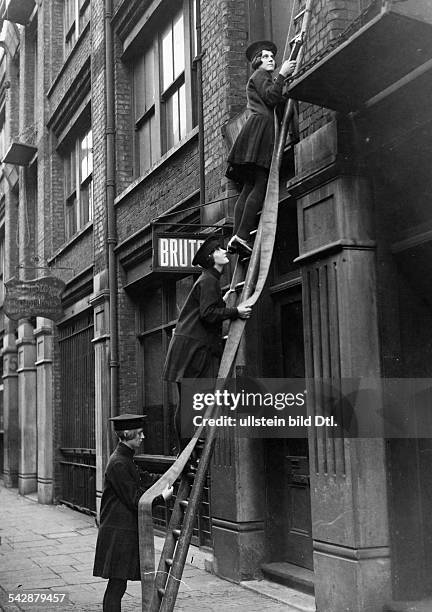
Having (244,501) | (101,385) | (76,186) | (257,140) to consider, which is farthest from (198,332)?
(76,186)

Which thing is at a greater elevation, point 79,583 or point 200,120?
point 200,120

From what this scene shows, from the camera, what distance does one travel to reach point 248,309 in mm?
6012

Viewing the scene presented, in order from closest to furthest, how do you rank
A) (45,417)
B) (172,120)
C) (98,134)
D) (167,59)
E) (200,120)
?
(200,120)
(172,120)
(167,59)
(98,134)
(45,417)

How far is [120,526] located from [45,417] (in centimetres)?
1101

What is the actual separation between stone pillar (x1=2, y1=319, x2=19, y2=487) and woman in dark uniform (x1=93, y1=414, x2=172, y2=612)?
15.3 m

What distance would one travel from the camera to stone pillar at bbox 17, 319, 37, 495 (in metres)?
18.6

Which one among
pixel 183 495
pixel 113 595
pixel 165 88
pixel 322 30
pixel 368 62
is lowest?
pixel 113 595

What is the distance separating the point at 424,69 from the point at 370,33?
24.1 inches

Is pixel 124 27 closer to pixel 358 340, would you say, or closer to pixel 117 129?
pixel 117 129

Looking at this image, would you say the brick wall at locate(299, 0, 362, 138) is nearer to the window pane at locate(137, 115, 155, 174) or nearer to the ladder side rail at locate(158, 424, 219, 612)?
the ladder side rail at locate(158, 424, 219, 612)

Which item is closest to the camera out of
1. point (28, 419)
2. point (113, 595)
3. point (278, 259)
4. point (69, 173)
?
point (113, 595)

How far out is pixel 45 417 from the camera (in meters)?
17.0

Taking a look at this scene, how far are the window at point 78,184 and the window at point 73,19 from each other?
202cm

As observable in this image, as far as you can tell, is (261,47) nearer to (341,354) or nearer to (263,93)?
(263,93)
